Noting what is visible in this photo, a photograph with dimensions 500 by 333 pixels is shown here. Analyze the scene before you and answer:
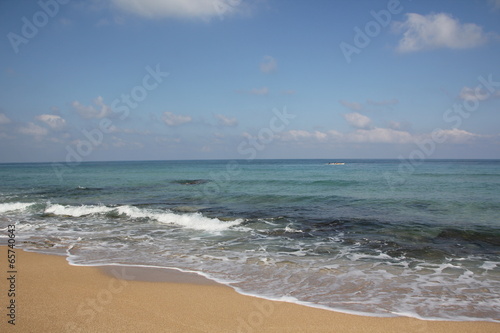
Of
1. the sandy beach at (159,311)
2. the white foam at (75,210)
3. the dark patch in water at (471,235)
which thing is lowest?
the white foam at (75,210)

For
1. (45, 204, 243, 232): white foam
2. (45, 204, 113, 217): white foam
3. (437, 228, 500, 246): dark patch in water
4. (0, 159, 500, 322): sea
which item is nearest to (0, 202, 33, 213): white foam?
(0, 159, 500, 322): sea

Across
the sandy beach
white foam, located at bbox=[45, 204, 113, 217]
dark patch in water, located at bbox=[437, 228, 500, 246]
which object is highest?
the sandy beach

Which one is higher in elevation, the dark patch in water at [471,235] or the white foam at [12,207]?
the dark patch in water at [471,235]

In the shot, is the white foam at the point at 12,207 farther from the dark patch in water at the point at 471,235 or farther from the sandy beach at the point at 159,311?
the dark patch in water at the point at 471,235

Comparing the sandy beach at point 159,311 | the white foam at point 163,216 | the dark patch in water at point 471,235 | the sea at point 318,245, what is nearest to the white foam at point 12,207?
the sea at point 318,245

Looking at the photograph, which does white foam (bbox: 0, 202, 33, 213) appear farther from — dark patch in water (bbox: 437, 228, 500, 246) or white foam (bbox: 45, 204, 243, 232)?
dark patch in water (bbox: 437, 228, 500, 246)

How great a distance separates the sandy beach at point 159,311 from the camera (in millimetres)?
4262

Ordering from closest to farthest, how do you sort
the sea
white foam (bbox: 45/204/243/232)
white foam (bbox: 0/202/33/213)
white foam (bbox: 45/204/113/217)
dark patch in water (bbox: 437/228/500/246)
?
the sea, dark patch in water (bbox: 437/228/500/246), white foam (bbox: 45/204/243/232), white foam (bbox: 45/204/113/217), white foam (bbox: 0/202/33/213)

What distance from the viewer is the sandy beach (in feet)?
14.0

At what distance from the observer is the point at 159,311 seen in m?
4.75

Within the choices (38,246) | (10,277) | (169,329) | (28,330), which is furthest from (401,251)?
(38,246)

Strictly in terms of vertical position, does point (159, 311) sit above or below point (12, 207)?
above

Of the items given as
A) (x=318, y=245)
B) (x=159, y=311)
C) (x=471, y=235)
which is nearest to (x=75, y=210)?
(x=318, y=245)

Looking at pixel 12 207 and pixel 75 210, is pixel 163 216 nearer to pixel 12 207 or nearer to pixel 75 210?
pixel 75 210
